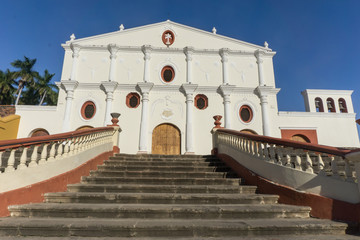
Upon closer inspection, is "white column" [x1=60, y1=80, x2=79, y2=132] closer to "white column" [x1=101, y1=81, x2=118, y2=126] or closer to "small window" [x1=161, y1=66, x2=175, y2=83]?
"white column" [x1=101, y1=81, x2=118, y2=126]

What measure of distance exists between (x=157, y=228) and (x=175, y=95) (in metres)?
11.9

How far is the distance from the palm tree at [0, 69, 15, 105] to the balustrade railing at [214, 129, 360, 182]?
3082cm

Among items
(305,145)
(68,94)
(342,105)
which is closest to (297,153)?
(305,145)

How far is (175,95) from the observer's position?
14359mm

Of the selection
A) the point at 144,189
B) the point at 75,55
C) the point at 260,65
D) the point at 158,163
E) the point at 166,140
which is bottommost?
the point at 144,189

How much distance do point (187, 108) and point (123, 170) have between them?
8470mm

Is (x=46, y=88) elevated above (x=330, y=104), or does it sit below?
above

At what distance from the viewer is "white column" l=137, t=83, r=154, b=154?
A: 13.0m

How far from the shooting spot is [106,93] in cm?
1405

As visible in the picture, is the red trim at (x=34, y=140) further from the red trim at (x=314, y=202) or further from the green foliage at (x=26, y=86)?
the green foliage at (x=26, y=86)

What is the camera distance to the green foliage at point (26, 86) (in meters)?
26.4

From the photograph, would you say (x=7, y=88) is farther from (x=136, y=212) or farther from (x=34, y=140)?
(x=136, y=212)

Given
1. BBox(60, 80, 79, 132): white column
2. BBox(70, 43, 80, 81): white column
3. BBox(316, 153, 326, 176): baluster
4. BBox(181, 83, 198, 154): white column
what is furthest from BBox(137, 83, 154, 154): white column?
BBox(316, 153, 326, 176): baluster

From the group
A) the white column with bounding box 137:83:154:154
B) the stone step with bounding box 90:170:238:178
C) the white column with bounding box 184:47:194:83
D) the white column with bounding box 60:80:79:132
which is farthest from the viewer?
the white column with bounding box 184:47:194:83
